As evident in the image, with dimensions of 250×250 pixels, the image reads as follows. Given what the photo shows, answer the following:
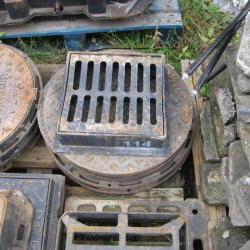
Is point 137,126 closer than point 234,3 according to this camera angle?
Yes

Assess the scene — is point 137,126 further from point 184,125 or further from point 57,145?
point 57,145

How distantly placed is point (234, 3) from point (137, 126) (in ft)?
4.89

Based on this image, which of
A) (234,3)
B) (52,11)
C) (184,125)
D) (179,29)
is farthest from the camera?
(234,3)

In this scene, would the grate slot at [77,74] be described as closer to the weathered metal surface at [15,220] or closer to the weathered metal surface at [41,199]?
the weathered metal surface at [41,199]

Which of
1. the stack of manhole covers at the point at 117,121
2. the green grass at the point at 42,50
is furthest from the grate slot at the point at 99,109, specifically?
the green grass at the point at 42,50

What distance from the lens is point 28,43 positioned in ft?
8.29

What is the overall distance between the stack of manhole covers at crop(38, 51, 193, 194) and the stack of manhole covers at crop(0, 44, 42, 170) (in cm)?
7

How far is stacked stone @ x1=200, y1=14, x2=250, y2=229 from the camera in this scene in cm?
149

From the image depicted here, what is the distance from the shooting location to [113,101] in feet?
5.98

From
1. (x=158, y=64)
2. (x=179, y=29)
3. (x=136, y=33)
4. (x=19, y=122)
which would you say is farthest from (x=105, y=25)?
(x=19, y=122)

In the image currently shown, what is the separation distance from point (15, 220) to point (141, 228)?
0.48 meters

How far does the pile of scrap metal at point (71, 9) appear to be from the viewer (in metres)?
2.21

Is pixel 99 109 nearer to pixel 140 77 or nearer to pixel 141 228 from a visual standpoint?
pixel 140 77

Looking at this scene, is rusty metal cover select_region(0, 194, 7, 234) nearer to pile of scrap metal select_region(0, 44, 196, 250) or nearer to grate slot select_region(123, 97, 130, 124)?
pile of scrap metal select_region(0, 44, 196, 250)
